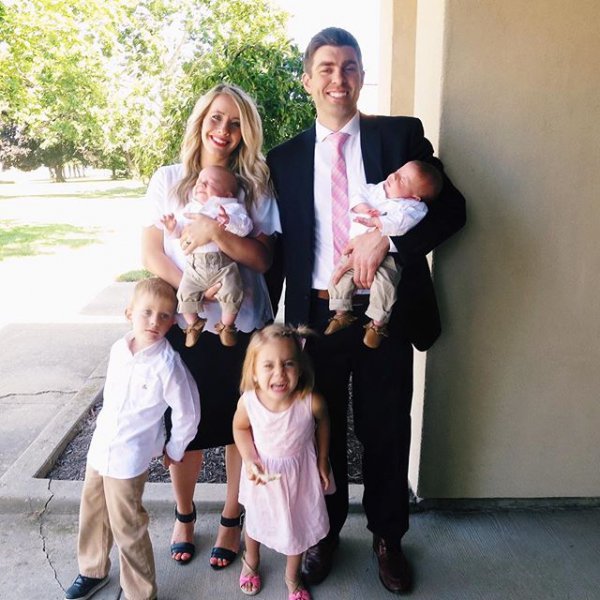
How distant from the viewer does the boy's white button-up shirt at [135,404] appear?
86.2 inches

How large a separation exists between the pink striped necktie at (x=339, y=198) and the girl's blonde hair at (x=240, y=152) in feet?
0.90

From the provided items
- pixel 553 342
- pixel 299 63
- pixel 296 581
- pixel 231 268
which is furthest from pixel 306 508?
pixel 299 63

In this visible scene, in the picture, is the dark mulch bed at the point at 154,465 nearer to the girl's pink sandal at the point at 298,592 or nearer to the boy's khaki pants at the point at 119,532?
the boy's khaki pants at the point at 119,532

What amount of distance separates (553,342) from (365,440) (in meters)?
1.05

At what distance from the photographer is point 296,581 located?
2.41 m

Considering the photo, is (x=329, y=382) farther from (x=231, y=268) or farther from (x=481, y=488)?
(x=481, y=488)

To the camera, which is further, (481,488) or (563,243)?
(481,488)

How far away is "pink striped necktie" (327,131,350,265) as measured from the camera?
227cm

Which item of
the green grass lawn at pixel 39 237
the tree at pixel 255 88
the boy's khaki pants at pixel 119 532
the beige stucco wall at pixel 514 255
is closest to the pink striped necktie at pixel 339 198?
the beige stucco wall at pixel 514 255

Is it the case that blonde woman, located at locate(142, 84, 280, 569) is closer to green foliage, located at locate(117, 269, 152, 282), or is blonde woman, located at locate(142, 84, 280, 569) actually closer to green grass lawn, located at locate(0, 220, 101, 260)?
green foliage, located at locate(117, 269, 152, 282)

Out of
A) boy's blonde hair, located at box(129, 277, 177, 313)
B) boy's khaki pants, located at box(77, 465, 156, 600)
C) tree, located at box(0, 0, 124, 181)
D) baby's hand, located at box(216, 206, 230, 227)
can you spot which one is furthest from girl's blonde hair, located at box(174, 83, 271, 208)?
→ tree, located at box(0, 0, 124, 181)

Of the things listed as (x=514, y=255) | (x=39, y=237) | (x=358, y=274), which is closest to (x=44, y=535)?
(x=358, y=274)

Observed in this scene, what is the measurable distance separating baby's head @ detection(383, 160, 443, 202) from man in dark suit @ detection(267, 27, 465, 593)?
0.39 ft

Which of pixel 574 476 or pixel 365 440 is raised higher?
pixel 365 440
